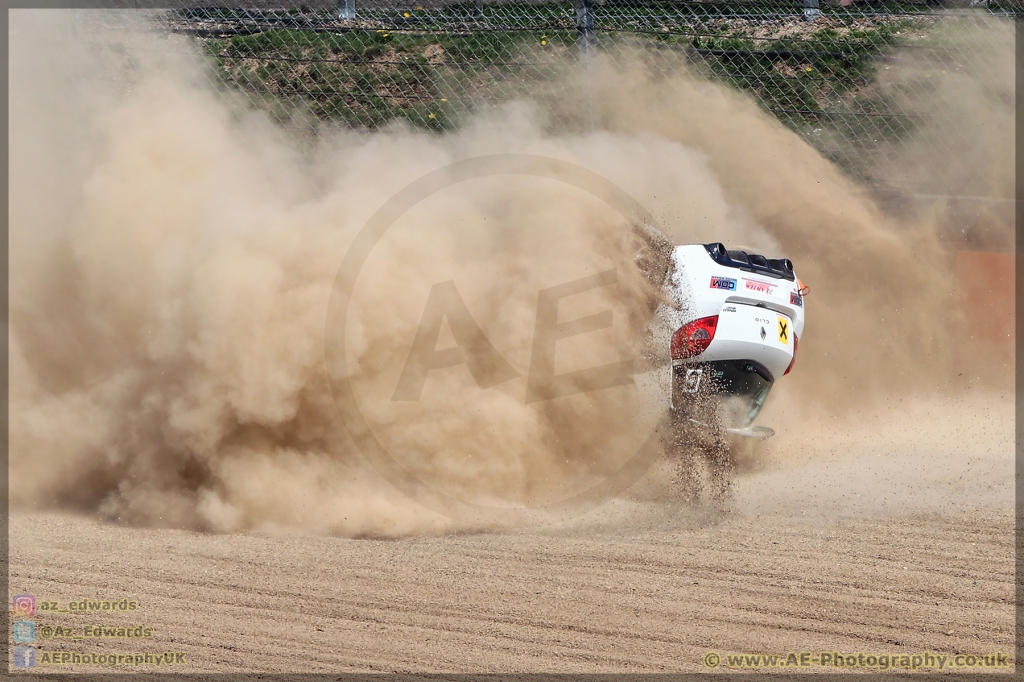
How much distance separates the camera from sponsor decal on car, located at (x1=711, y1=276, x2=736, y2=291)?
5.50 metres

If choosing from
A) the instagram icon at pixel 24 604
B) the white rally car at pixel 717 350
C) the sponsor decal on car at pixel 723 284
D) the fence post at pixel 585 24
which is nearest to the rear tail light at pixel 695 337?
the white rally car at pixel 717 350

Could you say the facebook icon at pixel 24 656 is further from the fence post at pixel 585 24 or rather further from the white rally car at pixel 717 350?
the fence post at pixel 585 24

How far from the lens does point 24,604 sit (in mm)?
3922

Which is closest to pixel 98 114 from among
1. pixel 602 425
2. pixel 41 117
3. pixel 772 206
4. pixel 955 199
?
pixel 41 117

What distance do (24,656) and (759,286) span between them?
14.4 feet

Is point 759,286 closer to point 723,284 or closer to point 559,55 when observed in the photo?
point 723,284

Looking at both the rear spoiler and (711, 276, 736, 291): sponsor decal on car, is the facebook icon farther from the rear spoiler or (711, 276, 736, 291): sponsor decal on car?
the rear spoiler

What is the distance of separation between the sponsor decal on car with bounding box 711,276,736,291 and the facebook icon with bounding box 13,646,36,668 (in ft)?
13.3

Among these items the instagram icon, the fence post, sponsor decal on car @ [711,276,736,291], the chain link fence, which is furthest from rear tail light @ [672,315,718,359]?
the instagram icon

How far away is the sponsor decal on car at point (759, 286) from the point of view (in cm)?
556

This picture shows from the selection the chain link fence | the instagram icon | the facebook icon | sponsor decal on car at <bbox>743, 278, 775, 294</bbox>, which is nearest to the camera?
the facebook icon

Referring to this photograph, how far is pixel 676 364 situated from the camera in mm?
5449

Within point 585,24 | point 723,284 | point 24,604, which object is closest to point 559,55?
point 585,24

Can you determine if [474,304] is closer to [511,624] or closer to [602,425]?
[602,425]
